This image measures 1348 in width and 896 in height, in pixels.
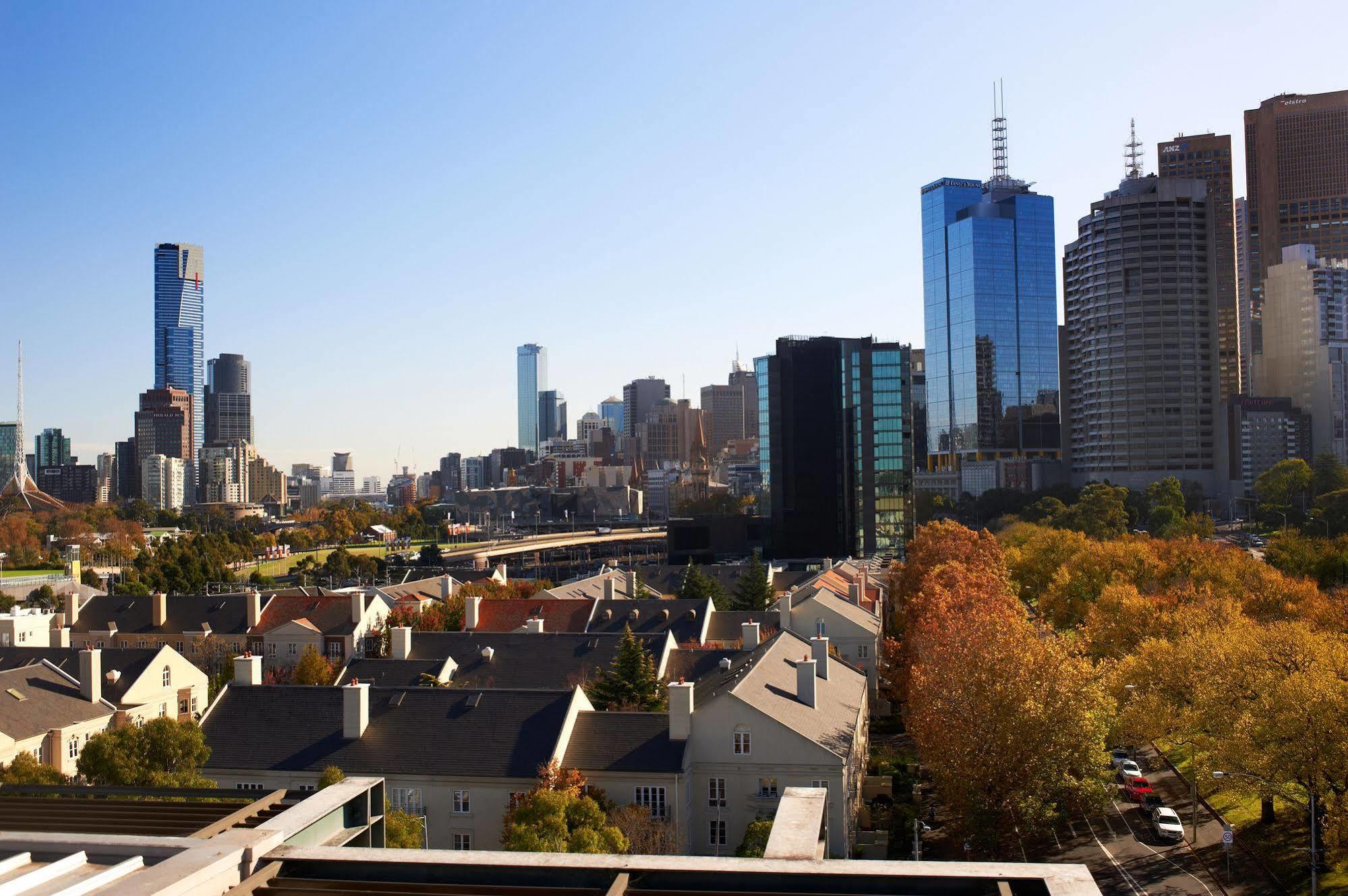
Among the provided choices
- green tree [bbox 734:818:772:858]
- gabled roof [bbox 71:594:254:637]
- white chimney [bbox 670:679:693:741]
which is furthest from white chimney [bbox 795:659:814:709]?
gabled roof [bbox 71:594:254:637]

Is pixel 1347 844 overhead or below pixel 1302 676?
below

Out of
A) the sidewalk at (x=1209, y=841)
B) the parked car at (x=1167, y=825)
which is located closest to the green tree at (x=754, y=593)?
the sidewalk at (x=1209, y=841)

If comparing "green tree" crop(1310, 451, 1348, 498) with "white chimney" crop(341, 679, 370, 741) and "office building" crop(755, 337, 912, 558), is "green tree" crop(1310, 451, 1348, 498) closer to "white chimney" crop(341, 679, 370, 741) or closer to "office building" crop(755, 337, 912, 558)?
"office building" crop(755, 337, 912, 558)

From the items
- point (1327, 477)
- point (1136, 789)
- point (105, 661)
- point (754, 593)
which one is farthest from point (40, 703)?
point (1327, 477)

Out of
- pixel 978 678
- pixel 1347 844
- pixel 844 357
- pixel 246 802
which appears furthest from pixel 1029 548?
pixel 246 802

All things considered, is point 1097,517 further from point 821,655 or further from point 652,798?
point 652,798

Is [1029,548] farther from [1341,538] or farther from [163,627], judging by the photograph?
[163,627]
